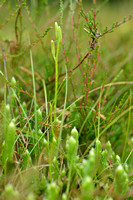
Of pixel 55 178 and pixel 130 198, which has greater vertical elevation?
pixel 55 178

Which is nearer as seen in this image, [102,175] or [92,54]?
[102,175]

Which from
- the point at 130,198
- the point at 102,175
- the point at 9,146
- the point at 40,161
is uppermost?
the point at 9,146

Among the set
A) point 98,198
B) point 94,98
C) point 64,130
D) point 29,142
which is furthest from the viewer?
point 94,98

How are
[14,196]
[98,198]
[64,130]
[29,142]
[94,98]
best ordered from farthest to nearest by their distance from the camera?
[94,98] → [64,130] → [29,142] → [98,198] → [14,196]

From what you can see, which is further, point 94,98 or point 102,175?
point 94,98

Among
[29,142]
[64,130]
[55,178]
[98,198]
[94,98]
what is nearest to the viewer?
[98,198]

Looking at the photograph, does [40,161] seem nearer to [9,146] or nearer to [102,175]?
[9,146]

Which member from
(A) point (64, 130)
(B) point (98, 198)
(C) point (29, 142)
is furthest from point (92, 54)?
(B) point (98, 198)

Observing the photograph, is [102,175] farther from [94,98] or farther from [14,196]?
[94,98]

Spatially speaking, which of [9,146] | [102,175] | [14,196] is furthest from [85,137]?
[14,196]

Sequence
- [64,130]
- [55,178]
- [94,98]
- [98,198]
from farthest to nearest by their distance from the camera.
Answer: [94,98] < [64,130] < [55,178] < [98,198]
